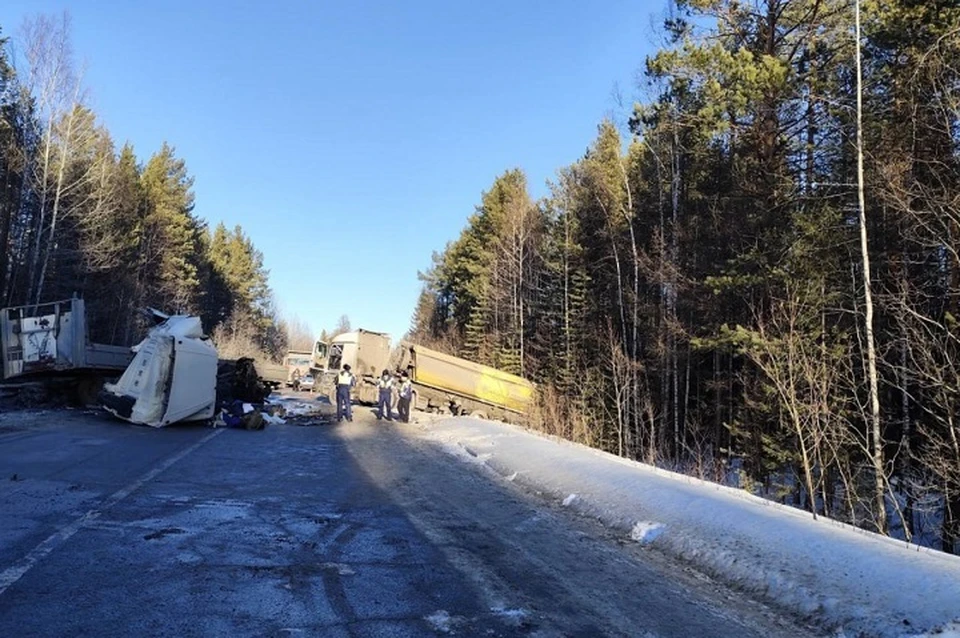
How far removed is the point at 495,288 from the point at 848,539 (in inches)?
1602

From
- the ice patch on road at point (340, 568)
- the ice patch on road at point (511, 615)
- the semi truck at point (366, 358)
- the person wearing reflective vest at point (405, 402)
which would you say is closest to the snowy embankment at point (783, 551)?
the ice patch on road at point (511, 615)

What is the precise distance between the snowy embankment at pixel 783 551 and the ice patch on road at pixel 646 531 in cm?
1

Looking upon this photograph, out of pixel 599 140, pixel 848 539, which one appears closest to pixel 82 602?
pixel 848 539

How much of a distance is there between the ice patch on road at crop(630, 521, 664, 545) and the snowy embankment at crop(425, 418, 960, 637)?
0.04ft

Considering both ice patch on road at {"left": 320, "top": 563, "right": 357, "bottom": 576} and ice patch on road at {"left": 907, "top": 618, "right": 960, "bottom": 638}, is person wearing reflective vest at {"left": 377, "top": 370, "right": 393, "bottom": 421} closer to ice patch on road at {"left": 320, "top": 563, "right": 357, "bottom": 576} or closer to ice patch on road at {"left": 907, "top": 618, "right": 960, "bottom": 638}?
ice patch on road at {"left": 320, "top": 563, "right": 357, "bottom": 576}

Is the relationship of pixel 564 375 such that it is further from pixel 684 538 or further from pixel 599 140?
pixel 684 538

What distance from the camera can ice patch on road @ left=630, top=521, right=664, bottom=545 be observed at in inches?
270

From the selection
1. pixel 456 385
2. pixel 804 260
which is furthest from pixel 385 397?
pixel 804 260

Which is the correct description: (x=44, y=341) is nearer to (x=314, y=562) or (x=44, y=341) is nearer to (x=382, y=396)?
(x=382, y=396)

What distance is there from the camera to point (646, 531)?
7.02m

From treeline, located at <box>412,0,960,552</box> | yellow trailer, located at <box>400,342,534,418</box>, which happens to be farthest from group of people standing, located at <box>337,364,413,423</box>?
treeline, located at <box>412,0,960,552</box>

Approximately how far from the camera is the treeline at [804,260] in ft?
38.4

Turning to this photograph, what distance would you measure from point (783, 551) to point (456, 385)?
77.2 feet

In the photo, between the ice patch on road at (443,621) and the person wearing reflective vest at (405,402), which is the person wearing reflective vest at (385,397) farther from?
the ice patch on road at (443,621)
